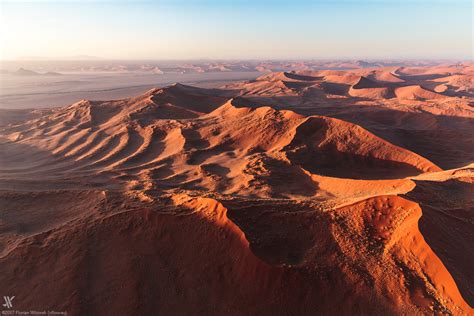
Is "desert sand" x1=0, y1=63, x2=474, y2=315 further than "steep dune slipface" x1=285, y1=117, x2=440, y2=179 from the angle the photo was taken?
No

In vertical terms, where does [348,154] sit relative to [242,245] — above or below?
above

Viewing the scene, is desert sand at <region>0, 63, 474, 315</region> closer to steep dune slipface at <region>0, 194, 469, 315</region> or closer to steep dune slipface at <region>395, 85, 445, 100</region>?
steep dune slipface at <region>0, 194, 469, 315</region>

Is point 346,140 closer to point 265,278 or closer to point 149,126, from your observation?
point 265,278

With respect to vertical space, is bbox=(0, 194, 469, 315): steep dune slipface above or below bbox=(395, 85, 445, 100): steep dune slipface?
below
